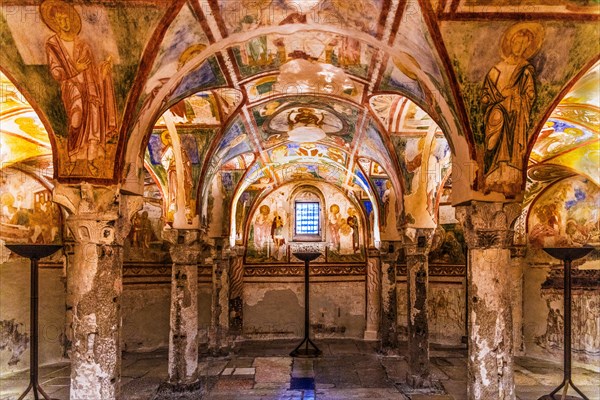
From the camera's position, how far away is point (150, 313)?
818 inches

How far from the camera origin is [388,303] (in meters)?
18.6

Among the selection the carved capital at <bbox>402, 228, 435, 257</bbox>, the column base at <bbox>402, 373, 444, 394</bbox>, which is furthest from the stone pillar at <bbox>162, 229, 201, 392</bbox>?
the carved capital at <bbox>402, 228, 435, 257</bbox>

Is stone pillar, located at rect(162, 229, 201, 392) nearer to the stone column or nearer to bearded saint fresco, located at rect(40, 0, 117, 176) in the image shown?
bearded saint fresco, located at rect(40, 0, 117, 176)

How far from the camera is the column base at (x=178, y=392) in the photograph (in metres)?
12.5

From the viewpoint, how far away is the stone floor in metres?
13.5

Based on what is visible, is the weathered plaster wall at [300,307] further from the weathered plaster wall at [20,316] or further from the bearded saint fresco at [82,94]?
the bearded saint fresco at [82,94]

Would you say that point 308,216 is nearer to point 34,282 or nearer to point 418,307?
point 418,307

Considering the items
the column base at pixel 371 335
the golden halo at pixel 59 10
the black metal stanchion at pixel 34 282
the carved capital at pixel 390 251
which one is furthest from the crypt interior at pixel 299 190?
the black metal stanchion at pixel 34 282

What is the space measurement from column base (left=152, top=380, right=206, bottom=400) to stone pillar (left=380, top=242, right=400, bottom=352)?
786 cm

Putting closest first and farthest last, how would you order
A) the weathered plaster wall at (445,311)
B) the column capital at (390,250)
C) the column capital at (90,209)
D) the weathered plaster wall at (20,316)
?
the column capital at (90,209) → the weathered plaster wall at (20,316) → the column capital at (390,250) → the weathered plaster wall at (445,311)

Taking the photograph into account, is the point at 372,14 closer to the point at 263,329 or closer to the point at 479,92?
the point at 479,92

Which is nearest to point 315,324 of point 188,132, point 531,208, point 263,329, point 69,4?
point 263,329

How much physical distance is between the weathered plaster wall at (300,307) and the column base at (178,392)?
10.3m

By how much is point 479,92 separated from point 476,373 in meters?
4.33
